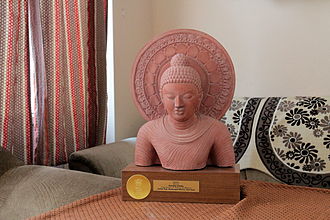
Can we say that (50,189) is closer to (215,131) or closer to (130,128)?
(215,131)

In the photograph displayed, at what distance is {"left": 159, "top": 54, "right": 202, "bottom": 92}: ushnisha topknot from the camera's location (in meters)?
0.98

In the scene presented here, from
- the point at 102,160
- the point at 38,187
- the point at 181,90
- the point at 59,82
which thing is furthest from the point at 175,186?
the point at 59,82

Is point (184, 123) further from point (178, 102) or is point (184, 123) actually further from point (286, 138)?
point (286, 138)

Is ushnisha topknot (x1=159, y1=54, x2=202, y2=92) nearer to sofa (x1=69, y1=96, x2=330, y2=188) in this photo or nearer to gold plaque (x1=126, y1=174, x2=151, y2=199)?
gold plaque (x1=126, y1=174, x2=151, y2=199)

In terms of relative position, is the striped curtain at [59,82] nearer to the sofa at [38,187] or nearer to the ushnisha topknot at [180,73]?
the sofa at [38,187]

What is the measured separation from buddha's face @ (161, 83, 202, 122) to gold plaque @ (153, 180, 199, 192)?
0.17 metres

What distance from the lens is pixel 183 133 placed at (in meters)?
1.01

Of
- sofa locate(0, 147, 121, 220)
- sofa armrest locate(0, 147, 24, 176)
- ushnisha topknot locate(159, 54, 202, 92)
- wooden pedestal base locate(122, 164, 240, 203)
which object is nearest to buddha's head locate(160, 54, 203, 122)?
ushnisha topknot locate(159, 54, 202, 92)

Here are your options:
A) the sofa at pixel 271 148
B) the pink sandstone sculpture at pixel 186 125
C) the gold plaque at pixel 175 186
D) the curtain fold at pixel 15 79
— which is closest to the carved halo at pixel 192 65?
the pink sandstone sculpture at pixel 186 125

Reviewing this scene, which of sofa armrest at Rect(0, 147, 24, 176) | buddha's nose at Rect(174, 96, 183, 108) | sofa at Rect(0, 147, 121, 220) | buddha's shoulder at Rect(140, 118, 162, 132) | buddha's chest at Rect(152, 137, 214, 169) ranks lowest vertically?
sofa at Rect(0, 147, 121, 220)

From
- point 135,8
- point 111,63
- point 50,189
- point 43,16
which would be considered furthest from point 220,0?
point 50,189

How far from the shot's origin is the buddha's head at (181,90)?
0.98 m

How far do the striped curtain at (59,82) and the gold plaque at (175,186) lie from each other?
689 mm

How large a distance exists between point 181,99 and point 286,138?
0.71 m
